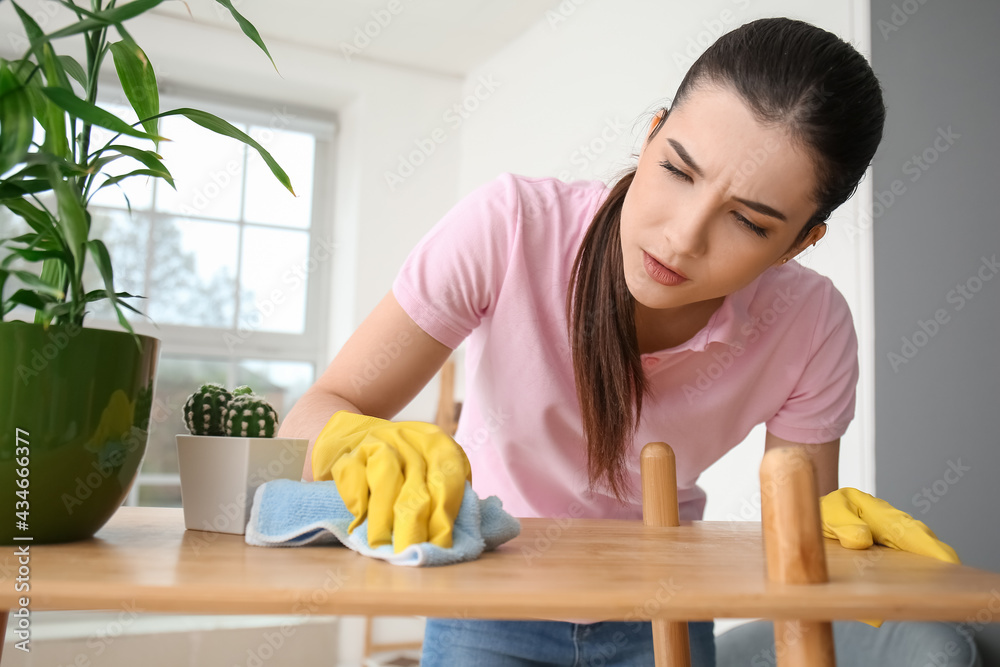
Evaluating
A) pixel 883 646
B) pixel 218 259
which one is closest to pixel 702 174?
pixel 883 646

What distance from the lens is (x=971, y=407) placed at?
4.96 ft

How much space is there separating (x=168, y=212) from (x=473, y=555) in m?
3.32

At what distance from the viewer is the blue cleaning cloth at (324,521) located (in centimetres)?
58

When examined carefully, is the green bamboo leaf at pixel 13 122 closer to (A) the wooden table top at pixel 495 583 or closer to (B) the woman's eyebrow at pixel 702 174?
(A) the wooden table top at pixel 495 583

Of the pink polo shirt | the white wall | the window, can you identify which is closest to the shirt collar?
the pink polo shirt

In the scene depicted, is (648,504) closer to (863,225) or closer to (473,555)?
(473,555)

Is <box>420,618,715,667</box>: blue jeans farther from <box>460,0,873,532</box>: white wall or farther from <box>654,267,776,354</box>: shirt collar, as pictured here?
<box>460,0,873,532</box>: white wall

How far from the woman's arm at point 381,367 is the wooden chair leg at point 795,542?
1.55 feet

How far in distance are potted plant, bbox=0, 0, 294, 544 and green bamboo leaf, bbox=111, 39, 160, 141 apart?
0.07 ft

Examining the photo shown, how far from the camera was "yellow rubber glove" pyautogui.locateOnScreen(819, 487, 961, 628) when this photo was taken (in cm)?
68

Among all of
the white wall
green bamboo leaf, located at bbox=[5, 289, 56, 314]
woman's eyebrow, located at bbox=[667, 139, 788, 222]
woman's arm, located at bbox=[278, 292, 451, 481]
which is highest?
the white wall

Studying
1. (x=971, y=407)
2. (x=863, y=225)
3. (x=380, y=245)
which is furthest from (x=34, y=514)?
(x=380, y=245)

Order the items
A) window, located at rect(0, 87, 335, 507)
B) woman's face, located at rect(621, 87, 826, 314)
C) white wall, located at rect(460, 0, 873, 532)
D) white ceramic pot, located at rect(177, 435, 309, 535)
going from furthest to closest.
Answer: window, located at rect(0, 87, 335, 507) < white wall, located at rect(460, 0, 873, 532) < woman's face, located at rect(621, 87, 826, 314) < white ceramic pot, located at rect(177, 435, 309, 535)

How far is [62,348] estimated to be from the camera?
576 millimetres
